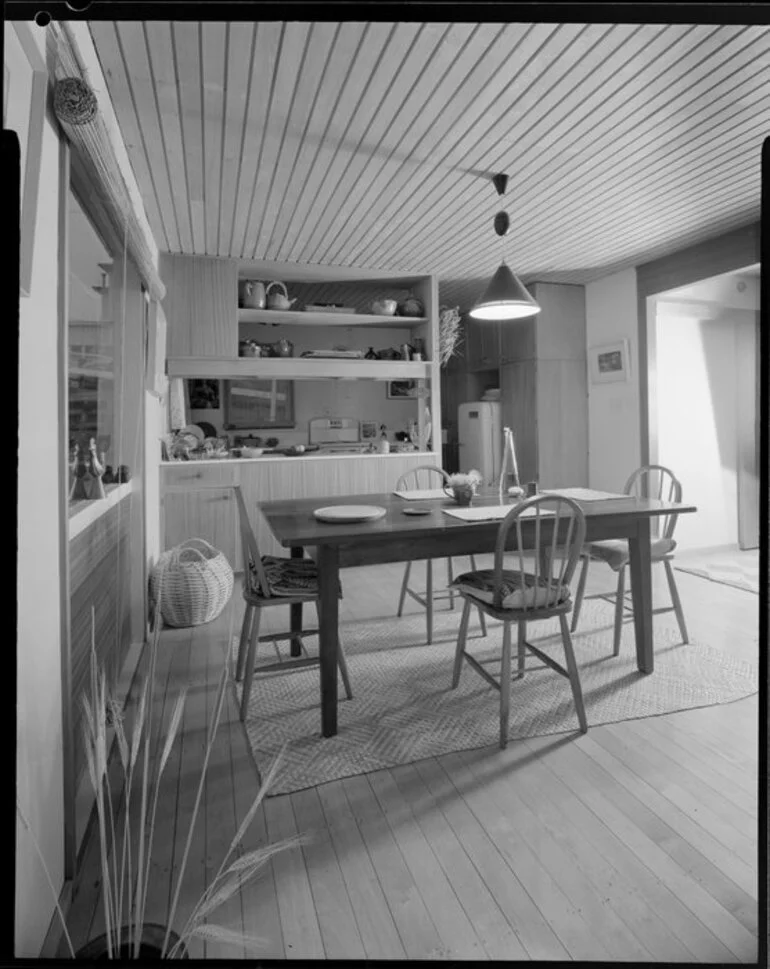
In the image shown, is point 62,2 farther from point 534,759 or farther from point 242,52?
point 534,759

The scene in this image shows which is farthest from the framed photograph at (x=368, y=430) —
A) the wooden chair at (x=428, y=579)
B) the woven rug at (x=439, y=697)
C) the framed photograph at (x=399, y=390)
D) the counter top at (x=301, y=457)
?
the woven rug at (x=439, y=697)

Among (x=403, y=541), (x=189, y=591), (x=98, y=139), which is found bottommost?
(x=189, y=591)

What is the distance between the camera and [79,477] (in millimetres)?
2105

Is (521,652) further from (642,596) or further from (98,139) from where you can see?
(98,139)

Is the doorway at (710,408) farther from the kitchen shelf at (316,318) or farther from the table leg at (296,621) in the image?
the table leg at (296,621)

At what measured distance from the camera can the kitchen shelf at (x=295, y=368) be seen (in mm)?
4691

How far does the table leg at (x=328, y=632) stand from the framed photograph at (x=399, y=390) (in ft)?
12.4

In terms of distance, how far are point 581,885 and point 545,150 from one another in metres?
2.99

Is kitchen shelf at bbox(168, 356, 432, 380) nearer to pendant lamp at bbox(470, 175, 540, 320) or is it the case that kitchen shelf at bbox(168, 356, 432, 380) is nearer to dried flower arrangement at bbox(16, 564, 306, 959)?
pendant lamp at bbox(470, 175, 540, 320)

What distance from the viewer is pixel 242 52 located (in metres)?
2.18

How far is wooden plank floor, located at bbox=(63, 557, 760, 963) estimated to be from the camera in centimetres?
132

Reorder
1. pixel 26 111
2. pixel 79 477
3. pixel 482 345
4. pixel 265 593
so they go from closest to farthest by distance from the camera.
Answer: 1. pixel 26 111
2. pixel 79 477
3. pixel 265 593
4. pixel 482 345

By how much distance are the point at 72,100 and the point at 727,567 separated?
501 centimetres

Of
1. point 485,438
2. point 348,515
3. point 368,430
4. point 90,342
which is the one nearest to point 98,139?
point 90,342
